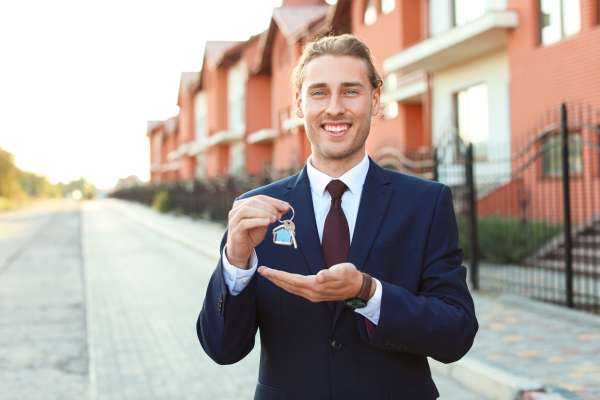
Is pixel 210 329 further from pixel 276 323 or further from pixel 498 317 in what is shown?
pixel 498 317

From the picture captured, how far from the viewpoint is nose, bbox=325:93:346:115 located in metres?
2.10

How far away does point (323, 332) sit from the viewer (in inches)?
80.4

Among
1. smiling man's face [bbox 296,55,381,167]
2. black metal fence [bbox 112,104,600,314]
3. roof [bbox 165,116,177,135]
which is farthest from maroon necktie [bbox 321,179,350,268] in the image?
roof [bbox 165,116,177,135]

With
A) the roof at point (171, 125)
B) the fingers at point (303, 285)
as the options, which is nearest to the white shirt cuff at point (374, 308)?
the fingers at point (303, 285)

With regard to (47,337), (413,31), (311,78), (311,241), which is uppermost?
(413,31)

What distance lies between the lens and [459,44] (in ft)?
47.4

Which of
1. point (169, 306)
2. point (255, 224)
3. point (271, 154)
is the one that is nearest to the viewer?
point (255, 224)

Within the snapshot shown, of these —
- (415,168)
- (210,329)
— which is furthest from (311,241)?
(415,168)

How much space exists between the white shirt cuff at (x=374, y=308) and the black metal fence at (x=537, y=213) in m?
6.04

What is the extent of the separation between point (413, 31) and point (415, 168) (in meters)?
8.82

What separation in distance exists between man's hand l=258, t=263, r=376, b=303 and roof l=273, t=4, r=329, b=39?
26.3 metres

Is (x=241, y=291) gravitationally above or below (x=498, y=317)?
above

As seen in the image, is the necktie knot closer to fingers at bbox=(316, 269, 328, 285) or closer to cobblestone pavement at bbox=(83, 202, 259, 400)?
fingers at bbox=(316, 269, 328, 285)

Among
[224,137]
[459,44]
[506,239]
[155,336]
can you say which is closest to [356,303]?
[155,336]
